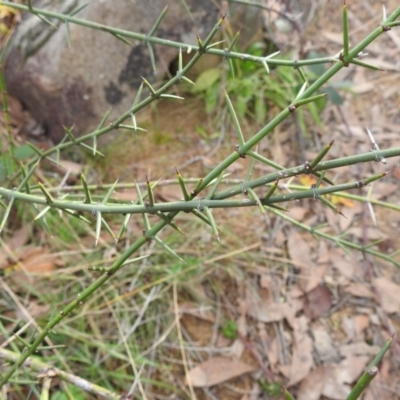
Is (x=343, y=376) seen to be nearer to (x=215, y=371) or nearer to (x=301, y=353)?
(x=301, y=353)

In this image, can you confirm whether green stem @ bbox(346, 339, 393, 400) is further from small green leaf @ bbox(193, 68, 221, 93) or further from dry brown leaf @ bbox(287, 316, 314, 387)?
small green leaf @ bbox(193, 68, 221, 93)

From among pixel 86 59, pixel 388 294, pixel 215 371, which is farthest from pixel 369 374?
pixel 86 59

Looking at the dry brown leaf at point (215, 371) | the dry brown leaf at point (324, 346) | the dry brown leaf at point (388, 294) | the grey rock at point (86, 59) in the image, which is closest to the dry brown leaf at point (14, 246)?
the grey rock at point (86, 59)

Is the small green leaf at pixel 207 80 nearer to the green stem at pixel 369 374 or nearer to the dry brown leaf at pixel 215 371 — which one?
the dry brown leaf at pixel 215 371

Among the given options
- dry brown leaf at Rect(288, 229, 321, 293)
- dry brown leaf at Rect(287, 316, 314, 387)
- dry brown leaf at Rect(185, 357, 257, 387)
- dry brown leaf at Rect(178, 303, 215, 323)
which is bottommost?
dry brown leaf at Rect(185, 357, 257, 387)

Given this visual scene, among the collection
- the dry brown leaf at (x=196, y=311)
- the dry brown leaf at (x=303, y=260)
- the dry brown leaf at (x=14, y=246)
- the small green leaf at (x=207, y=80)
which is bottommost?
the dry brown leaf at (x=14, y=246)

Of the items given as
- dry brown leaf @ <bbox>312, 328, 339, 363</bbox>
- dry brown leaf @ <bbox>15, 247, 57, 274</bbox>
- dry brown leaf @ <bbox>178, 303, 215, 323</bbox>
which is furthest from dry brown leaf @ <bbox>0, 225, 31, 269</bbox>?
dry brown leaf @ <bbox>312, 328, 339, 363</bbox>
